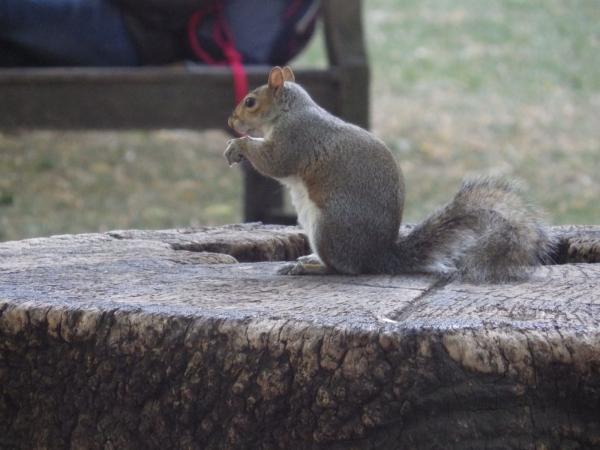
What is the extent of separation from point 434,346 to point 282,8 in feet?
7.84

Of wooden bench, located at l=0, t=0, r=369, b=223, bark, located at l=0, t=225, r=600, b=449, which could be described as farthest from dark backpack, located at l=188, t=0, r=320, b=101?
bark, located at l=0, t=225, r=600, b=449

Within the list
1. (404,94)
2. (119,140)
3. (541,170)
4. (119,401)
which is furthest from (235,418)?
(404,94)

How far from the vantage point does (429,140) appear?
5879 millimetres

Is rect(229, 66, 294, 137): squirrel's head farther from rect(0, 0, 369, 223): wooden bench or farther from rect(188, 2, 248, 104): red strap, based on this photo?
rect(188, 2, 248, 104): red strap

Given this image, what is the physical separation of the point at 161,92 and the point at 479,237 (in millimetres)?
1708

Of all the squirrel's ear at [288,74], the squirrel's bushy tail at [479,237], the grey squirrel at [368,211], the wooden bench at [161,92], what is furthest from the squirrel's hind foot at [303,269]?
the wooden bench at [161,92]

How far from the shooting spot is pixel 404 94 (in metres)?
6.74

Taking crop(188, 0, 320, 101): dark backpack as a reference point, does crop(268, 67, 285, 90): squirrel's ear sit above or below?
below

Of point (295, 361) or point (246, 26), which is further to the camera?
point (246, 26)

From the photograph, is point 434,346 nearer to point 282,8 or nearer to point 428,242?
point 428,242

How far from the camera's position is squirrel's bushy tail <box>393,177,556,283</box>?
1746 mm

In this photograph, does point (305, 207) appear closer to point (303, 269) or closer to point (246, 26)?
point (303, 269)

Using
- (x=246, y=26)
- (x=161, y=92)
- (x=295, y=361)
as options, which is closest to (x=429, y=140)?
(x=246, y=26)

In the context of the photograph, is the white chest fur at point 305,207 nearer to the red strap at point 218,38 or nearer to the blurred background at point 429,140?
the red strap at point 218,38
